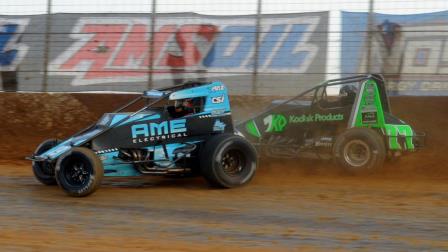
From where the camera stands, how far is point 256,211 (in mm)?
7926

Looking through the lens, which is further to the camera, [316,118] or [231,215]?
[316,118]

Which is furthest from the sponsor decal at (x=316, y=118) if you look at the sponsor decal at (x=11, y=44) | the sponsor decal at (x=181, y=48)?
the sponsor decal at (x=11, y=44)

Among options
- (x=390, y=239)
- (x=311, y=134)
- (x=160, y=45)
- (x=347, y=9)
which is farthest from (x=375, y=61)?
(x=390, y=239)

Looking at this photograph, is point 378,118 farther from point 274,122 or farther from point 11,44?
point 11,44

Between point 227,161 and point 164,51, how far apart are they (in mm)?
5676

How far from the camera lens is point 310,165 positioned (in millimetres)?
11398

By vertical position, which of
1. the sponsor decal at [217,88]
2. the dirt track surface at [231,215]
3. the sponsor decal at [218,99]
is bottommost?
the dirt track surface at [231,215]

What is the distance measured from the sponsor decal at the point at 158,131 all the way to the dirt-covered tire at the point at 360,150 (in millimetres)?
2780

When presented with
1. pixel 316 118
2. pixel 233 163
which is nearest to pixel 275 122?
pixel 316 118

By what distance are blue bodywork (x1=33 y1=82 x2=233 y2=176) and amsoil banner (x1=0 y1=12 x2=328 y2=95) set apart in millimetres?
4310

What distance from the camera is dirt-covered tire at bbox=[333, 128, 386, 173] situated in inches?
411

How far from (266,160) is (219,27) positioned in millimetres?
4186

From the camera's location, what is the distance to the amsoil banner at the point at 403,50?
12906mm

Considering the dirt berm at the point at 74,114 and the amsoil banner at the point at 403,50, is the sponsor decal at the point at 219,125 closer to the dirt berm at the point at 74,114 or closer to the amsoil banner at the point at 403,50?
the dirt berm at the point at 74,114
